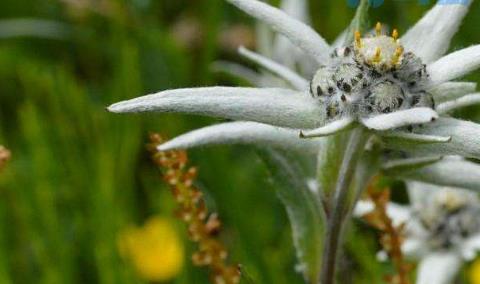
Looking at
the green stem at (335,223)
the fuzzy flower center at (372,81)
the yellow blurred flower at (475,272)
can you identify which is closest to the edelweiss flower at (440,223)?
the yellow blurred flower at (475,272)

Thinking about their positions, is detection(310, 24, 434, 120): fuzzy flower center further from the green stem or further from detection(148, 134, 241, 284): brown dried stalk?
detection(148, 134, 241, 284): brown dried stalk

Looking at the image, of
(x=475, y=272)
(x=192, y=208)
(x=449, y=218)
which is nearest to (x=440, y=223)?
(x=449, y=218)

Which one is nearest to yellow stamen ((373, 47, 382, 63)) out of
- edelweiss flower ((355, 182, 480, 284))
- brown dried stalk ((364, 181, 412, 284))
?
brown dried stalk ((364, 181, 412, 284))

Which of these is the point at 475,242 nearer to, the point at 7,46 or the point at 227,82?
the point at 227,82

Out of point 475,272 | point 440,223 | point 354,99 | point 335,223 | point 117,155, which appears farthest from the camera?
point 117,155

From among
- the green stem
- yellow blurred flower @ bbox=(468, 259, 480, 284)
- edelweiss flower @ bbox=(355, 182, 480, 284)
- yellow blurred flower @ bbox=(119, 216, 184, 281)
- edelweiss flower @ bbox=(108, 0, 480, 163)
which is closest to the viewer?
edelweiss flower @ bbox=(108, 0, 480, 163)

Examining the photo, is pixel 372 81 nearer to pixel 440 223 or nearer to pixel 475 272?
pixel 440 223
